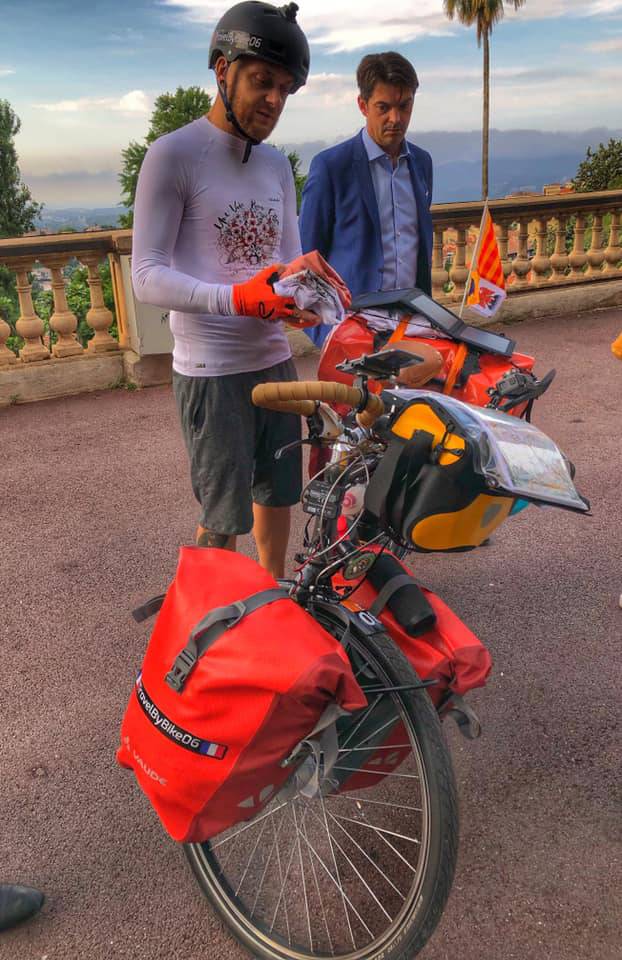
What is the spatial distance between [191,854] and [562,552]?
2.63 metres

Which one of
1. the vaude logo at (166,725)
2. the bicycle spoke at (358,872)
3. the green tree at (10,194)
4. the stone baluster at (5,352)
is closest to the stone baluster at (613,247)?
the stone baluster at (5,352)

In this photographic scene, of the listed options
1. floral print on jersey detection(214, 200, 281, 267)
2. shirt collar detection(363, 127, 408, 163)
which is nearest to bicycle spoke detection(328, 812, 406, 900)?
floral print on jersey detection(214, 200, 281, 267)

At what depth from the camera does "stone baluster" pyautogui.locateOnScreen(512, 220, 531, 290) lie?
29.2ft

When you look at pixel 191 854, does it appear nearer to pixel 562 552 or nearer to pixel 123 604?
pixel 123 604

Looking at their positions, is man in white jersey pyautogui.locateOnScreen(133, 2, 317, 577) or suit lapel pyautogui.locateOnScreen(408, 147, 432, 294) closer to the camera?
man in white jersey pyautogui.locateOnScreen(133, 2, 317, 577)

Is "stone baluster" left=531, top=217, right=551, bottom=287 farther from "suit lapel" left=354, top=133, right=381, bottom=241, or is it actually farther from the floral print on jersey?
the floral print on jersey

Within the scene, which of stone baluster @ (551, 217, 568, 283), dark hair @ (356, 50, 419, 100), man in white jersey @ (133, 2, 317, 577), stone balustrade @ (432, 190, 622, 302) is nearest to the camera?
man in white jersey @ (133, 2, 317, 577)

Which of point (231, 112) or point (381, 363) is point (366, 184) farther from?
point (381, 363)

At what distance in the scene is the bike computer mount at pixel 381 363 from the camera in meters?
1.77

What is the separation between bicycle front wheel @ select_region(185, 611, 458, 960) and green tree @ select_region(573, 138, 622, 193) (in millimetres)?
29571

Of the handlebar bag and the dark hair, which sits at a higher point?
the dark hair

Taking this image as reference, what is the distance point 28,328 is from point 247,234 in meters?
4.94

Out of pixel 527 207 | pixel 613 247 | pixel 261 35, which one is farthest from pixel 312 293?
pixel 613 247

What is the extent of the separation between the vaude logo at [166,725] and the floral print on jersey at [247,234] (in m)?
1.34
